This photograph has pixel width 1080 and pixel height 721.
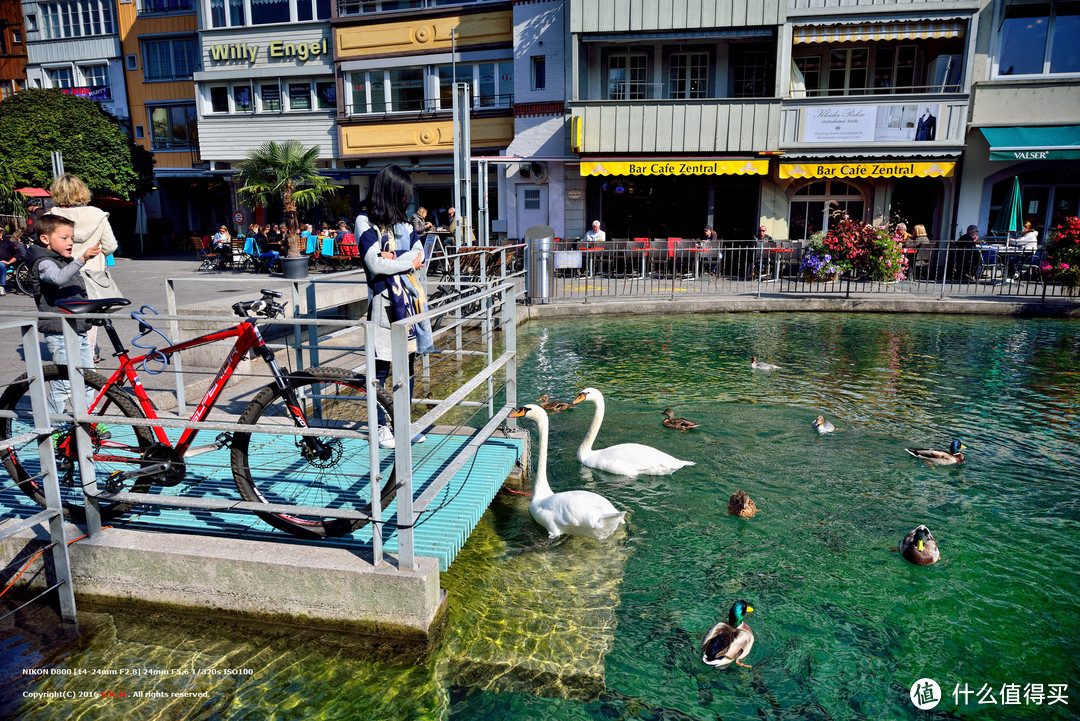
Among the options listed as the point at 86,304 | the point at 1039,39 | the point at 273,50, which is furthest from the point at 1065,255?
the point at 273,50

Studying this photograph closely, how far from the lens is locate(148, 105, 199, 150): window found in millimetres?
32188

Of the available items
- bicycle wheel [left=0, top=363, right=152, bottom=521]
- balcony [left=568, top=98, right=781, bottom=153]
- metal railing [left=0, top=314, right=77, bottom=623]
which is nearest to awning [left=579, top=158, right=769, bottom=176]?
balcony [left=568, top=98, right=781, bottom=153]

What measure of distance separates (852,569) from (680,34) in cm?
1919

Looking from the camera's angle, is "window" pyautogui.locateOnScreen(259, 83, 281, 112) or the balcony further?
"window" pyautogui.locateOnScreen(259, 83, 281, 112)

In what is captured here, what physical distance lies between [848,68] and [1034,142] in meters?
5.57

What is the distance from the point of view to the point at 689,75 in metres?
22.2

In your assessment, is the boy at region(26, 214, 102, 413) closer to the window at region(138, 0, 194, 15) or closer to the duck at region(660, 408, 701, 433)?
the duck at region(660, 408, 701, 433)

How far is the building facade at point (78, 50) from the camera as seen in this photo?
33.1 metres

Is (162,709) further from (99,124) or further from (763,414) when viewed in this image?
(99,124)

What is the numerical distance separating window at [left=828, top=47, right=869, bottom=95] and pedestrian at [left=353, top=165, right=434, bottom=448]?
20.3 metres

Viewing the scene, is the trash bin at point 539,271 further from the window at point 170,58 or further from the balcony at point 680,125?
the window at point 170,58

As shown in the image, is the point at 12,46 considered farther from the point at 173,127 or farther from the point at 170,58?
the point at 173,127

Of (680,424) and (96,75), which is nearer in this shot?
(680,424)

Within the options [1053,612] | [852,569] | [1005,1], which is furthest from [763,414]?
[1005,1]
